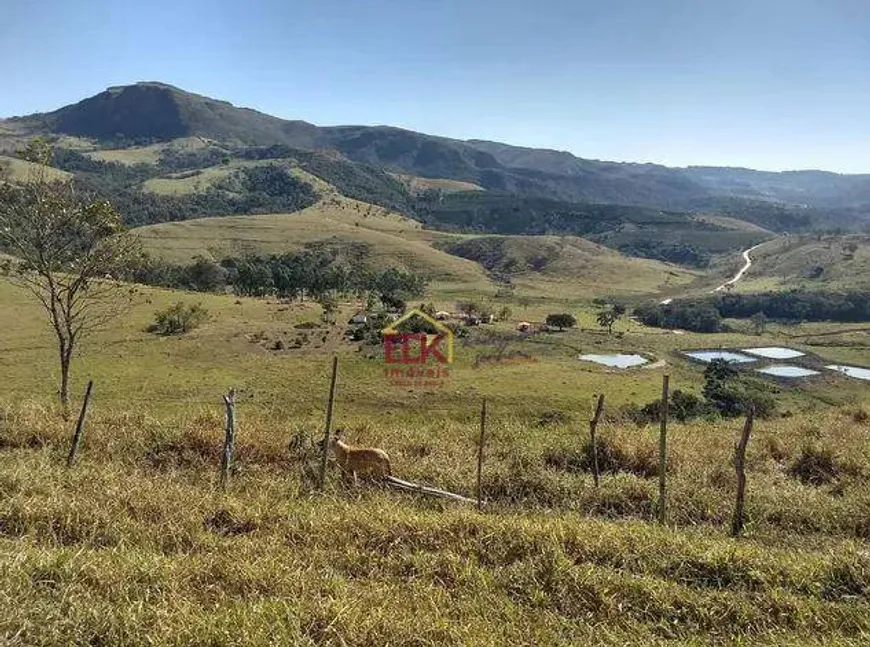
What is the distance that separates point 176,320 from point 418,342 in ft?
83.2

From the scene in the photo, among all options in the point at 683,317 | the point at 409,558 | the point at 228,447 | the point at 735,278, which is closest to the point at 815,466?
the point at 409,558

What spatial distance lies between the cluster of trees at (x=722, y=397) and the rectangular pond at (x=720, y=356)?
4.85 m

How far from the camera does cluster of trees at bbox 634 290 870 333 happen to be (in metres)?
111

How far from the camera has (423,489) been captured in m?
8.64

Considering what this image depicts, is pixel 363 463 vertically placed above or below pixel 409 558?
below

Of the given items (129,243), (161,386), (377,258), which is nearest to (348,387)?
(161,386)

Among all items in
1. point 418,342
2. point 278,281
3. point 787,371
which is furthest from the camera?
point 278,281

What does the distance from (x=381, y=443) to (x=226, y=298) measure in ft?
255

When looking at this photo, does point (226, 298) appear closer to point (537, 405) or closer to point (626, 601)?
point (537, 405)

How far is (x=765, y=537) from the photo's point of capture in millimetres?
7457

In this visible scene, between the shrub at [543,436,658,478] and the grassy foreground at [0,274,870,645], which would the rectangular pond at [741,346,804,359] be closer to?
the grassy foreground at [0,274,870,645]

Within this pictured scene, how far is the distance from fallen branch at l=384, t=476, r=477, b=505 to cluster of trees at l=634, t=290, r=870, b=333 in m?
106

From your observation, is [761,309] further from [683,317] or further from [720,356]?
[720,356]

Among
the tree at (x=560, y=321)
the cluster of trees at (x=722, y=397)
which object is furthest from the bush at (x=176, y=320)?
the tree at (x=560, y=321)
